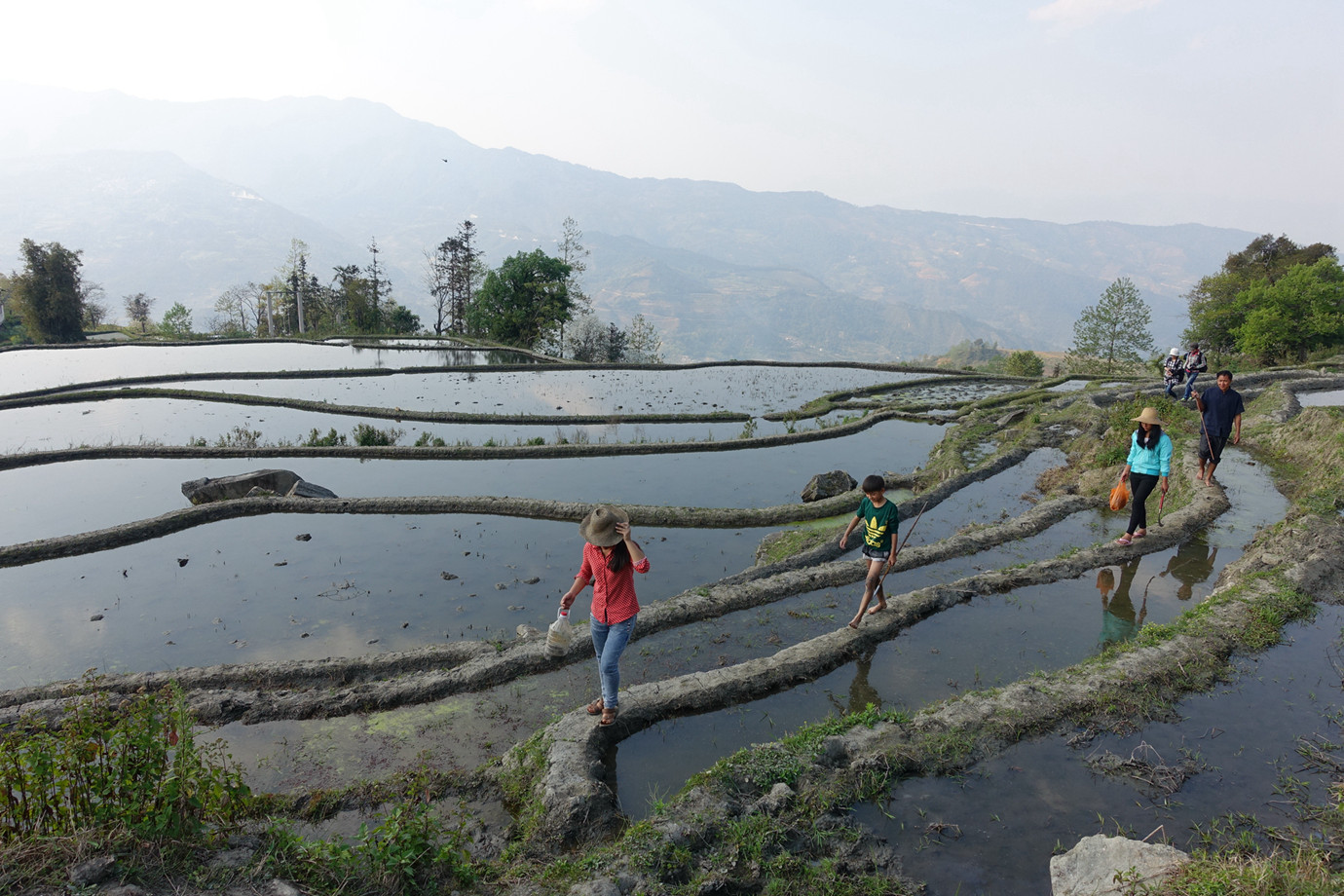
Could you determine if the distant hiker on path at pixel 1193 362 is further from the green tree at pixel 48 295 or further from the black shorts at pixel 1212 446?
the green tree at pixel 48 295

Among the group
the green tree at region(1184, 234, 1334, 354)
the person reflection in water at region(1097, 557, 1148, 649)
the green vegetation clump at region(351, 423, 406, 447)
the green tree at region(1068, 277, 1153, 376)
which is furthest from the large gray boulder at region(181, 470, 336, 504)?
the green tree at region(1068, 277, 1153, 376)

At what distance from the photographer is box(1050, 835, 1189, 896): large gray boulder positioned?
147 inches

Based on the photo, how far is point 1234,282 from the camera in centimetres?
4094

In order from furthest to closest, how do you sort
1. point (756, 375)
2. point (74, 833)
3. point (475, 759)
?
1. point (756, 375)
2. point (475, 759)
3. point (74, 833)

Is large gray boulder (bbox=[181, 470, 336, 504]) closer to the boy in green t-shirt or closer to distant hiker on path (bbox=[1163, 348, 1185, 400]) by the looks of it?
the boy in green t-shirt

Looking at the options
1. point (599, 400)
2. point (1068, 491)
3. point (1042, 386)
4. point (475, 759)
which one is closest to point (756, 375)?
point (599, 400)

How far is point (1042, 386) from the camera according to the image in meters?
31.8

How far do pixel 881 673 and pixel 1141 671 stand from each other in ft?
8.33

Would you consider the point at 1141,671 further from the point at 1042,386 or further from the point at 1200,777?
the point at 1042,386

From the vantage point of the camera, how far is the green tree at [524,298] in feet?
157

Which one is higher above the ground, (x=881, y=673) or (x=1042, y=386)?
(x=1042, y=386)

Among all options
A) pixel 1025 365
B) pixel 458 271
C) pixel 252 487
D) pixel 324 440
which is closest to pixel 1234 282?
pixel 1025 365

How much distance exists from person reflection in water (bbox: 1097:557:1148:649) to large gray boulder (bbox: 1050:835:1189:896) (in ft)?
13.4

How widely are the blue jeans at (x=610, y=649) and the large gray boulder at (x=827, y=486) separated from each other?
367 inches
